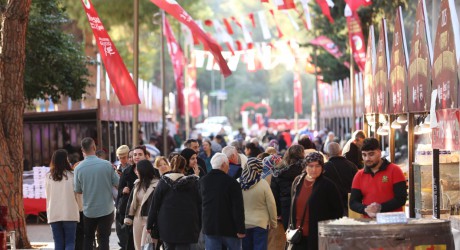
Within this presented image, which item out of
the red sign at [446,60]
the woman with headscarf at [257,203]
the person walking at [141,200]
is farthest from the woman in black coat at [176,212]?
the red sign at [446,60]

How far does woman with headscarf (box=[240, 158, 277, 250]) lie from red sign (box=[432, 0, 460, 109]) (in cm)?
230

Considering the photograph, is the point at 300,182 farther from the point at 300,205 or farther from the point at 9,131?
the point at 9,131

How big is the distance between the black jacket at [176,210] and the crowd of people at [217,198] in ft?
0.04

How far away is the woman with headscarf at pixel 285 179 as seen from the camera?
14688 mm

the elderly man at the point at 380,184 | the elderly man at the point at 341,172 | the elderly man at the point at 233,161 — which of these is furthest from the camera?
the elderly man at the point at 233,161

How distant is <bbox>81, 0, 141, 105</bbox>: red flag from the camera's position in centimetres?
2031

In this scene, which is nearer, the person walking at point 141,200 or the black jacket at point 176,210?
the black jacket at point 176,210

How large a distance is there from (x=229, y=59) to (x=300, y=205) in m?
31.0

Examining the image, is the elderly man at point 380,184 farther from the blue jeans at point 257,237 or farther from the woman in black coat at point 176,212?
the blue jeans at point 257,237

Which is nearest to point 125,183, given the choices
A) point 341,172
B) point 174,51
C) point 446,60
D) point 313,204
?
point 341,172

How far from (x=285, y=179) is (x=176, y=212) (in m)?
2.15

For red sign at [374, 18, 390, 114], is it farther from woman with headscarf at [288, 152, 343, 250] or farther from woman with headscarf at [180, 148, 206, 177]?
woman with headscarf at [288, 152, 343, 250]

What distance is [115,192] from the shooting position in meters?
17.4

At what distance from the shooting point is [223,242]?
520 inches
